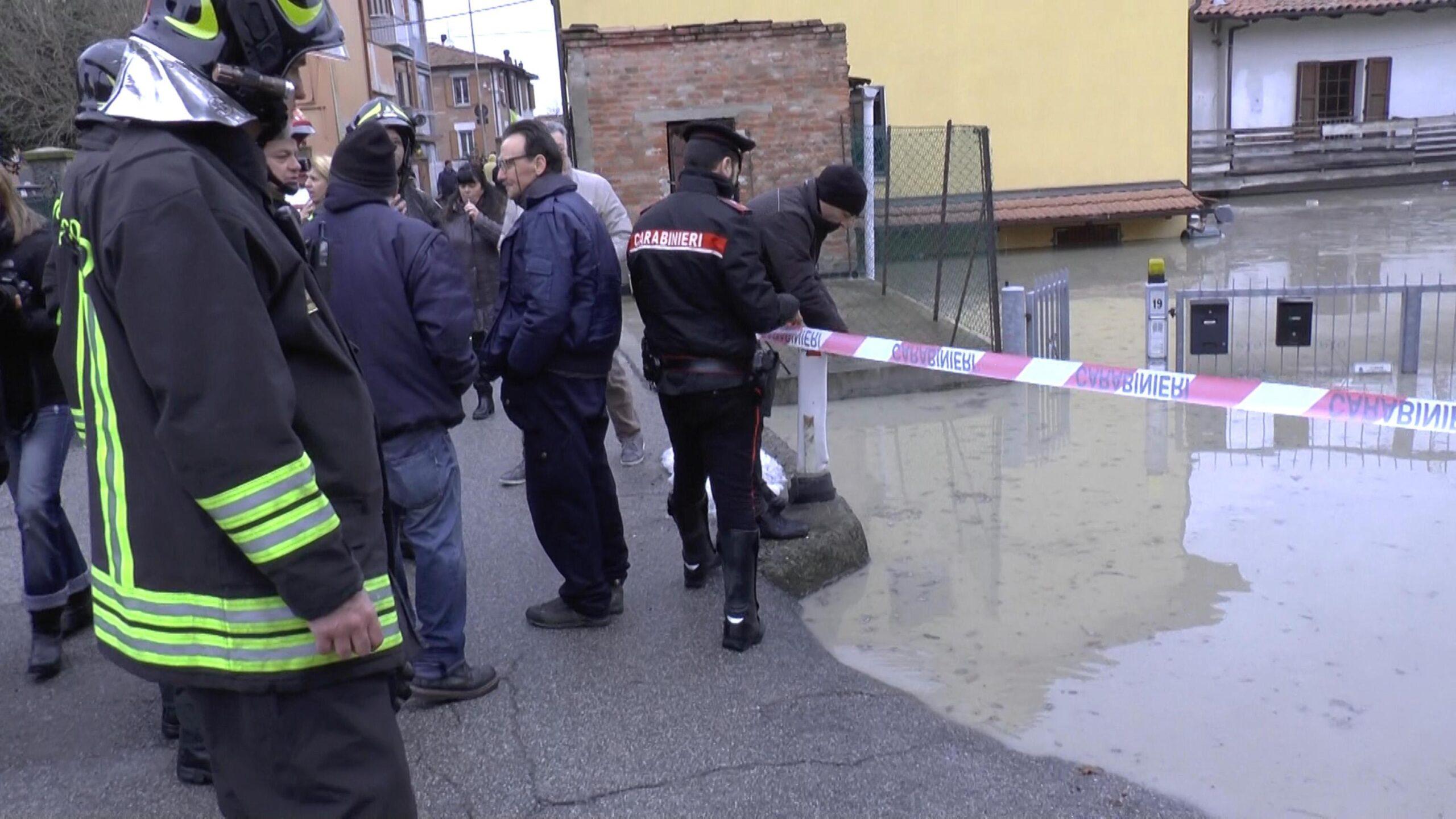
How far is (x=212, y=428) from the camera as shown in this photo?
1.85 metres

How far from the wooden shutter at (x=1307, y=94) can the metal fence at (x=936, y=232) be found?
56.7 ft

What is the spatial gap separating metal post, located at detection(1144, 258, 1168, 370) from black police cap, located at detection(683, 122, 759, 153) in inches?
193

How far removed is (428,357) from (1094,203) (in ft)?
60.4

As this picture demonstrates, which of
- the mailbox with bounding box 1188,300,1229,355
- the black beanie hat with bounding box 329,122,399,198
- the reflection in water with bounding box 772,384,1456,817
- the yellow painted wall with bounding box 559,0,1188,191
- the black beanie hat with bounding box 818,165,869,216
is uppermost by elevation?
the yellow painted wall with bounding box 559,0,1188,191

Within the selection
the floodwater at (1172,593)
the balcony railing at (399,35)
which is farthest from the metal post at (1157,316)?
the balcony railing at (399,35)

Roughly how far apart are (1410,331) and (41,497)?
27.3 ft

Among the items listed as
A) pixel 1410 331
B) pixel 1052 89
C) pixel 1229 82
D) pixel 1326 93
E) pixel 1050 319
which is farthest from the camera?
pixel 1326 93

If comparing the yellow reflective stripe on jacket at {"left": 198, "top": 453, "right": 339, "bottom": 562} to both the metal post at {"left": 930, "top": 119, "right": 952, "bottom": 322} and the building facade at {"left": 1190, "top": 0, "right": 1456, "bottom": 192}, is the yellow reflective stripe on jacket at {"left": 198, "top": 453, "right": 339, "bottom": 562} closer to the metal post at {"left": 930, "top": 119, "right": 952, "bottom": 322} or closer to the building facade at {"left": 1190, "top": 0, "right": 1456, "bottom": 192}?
the metal post at {"left": 930, "top": 119, "right": 952, "bottom": 322}

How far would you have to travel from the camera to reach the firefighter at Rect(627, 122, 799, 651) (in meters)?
4.27

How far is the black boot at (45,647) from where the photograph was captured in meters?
4.33

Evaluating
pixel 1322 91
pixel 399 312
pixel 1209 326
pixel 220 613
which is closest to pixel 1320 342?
Answer: pixel 1209 326

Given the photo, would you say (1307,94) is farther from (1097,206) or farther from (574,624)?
(574,624)

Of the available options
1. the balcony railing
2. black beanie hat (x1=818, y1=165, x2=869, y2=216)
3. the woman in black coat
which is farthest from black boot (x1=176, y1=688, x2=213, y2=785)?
the balcony railing

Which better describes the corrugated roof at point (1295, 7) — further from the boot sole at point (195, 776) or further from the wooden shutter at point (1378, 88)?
the boot sole at point (195, 776)
